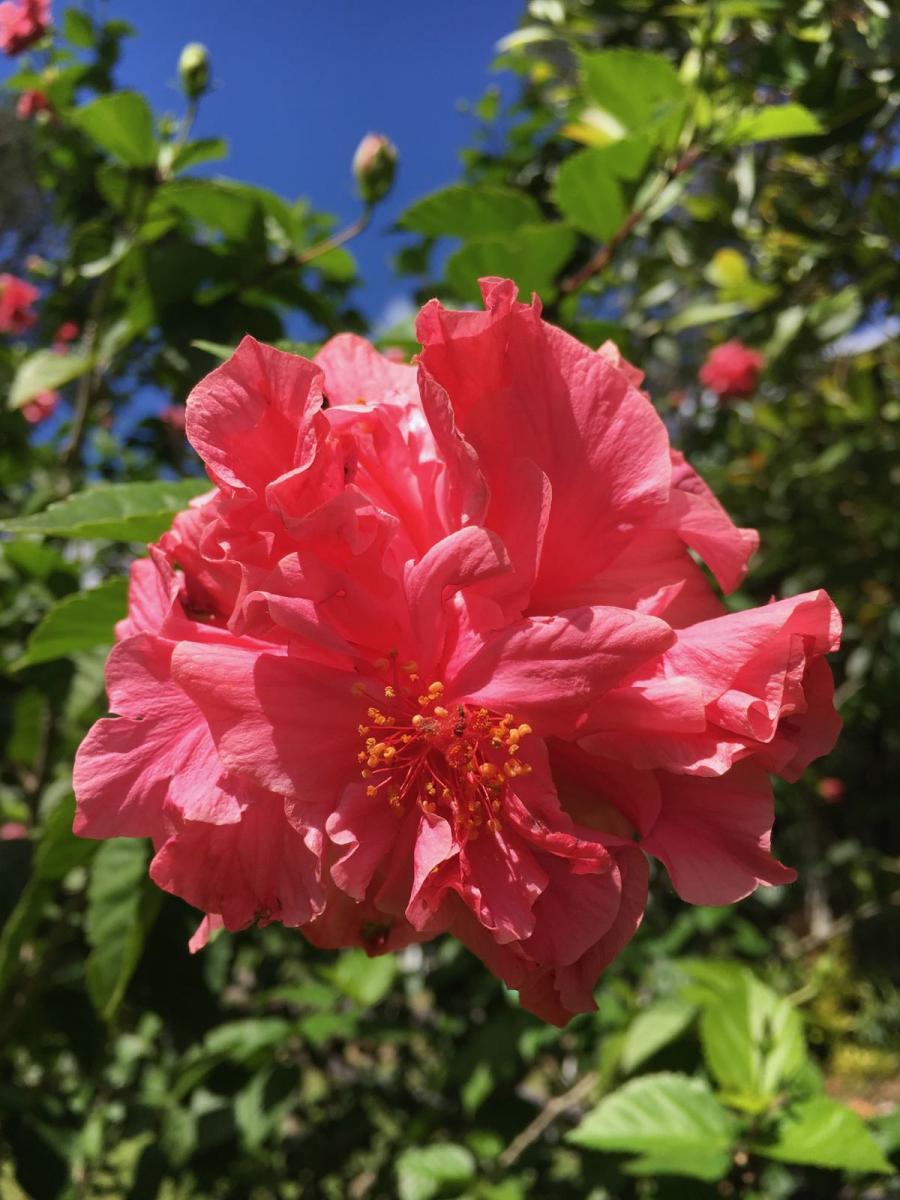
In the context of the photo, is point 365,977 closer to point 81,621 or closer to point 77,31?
point 81,621

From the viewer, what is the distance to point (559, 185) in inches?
51.2

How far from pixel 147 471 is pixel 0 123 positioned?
40.2ft

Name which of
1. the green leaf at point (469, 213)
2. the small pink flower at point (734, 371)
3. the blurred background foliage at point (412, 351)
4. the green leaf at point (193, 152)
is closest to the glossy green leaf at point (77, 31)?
the blurred background foliage at point (412, 351)

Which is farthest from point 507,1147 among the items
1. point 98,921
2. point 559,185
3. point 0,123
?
point 0,123

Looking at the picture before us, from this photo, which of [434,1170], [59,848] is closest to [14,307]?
[59,848]

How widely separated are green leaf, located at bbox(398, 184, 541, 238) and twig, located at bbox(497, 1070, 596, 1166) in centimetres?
162

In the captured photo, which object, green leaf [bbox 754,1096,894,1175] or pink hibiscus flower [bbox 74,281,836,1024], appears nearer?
pink hibiscus flower [bbox 74,281,836,1024]

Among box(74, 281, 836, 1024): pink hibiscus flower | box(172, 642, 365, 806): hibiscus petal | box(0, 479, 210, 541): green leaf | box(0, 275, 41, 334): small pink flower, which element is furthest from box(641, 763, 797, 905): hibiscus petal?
box(0, 275, 41, 334): small pink flower

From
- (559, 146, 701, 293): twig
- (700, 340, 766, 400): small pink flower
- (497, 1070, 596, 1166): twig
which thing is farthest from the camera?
(700, 340, 766, 400): small pink flower

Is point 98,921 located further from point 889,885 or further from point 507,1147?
point 889,885

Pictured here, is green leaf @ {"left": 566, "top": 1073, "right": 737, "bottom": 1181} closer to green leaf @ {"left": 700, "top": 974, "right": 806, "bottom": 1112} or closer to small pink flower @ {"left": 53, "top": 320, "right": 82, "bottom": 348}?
green leaf @ {"left": 700, "top": 974, "right": 806, "bottom": 1112}

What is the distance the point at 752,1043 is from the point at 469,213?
1332 millimetres

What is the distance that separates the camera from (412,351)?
4.01 feet

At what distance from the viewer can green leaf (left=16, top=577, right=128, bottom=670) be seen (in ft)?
3.25
